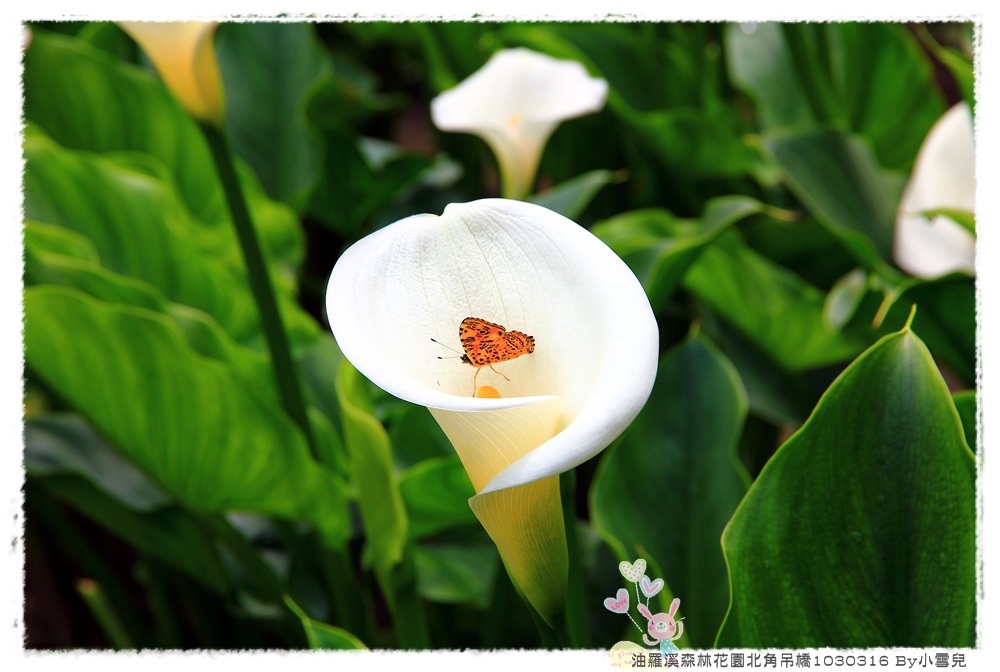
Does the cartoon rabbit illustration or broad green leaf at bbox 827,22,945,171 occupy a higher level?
broad green leaf at bbox 827,22,945,171

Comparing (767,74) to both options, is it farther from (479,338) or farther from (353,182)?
(479,338)

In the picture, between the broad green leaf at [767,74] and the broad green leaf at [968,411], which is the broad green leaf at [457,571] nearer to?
the broad green leaf at [968,411]

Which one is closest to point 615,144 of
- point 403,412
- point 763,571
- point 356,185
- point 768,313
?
point 356,185

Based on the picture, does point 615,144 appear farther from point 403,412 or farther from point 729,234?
point 403,412

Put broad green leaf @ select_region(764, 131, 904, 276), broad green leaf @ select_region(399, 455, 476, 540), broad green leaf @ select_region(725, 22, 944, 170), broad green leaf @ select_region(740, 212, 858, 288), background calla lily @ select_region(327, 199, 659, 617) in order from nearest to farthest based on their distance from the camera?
1. background calla lily @ select_region(327, 199, 659, 617)
2. broad green leaf @ select_region(399, 455, 476, 540)
3. broad green leaf @ select_region(764, 131, 904, 276)
4. broad green leaf @ select_region(740, 212, 858, 288)
5. broad green leaf @ select_region(725, 22, 944, 170)

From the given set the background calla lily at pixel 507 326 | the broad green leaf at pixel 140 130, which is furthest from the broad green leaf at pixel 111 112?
the background calla lily at pixel 507 326

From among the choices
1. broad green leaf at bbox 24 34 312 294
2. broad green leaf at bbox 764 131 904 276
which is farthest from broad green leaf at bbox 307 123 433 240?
broad green leaf at bbox 764 131 904 276

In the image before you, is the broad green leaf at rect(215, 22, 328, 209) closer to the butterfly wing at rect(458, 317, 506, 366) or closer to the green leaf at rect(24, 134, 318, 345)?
the green leaf at rect(24, 134, 318, 345)
